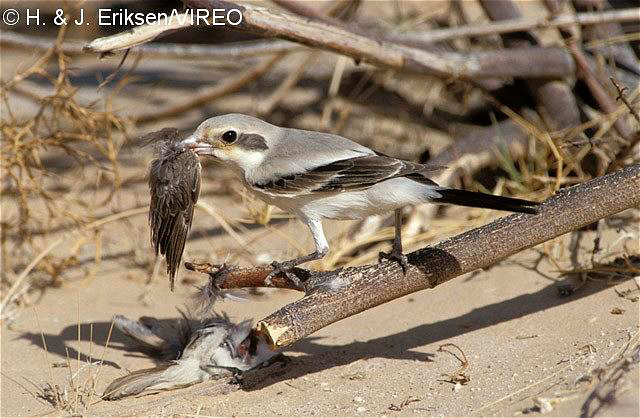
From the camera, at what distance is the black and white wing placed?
349 cm

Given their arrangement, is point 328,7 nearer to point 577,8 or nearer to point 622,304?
point 577,8

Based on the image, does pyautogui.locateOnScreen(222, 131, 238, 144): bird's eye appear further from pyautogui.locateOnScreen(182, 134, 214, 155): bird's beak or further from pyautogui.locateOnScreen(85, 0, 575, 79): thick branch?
pyautogui.locateOnScreen(85, 0, 575, 79): thick branch

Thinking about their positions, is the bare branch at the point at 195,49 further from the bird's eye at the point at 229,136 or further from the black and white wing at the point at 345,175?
the black and white wing at the point at 345,175

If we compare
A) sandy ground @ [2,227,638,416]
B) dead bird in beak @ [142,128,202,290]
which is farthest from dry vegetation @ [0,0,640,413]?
dead bird in beak @ [142,128,202,290]

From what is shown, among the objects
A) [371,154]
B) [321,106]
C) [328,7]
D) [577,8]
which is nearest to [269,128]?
[371,154]

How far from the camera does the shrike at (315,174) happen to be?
3.51 m

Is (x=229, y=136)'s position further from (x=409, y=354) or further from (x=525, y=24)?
(x=525, y=24)

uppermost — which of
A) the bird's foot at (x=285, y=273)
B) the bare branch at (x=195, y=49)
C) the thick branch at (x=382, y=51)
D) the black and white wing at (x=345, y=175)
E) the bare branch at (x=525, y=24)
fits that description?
the bare branch at (x=525, y=24)

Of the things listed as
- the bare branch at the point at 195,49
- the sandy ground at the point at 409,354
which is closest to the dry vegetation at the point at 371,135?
the bare branch at the point at 195,49

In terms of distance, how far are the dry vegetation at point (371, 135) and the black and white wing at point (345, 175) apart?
62cm

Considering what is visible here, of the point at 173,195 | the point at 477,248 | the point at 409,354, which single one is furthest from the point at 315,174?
the point at 409,354

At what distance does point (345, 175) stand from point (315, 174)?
13 cm

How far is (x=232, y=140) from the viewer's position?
12.0 ft

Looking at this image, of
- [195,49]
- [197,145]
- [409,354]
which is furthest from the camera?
[195,49]
